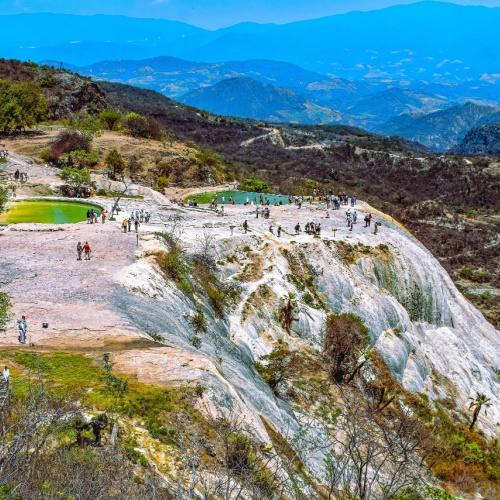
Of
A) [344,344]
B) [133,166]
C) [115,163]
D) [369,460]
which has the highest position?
[115,163]

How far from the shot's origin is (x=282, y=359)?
34344 mm

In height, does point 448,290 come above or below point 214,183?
below

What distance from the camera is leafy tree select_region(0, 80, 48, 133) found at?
81.1m

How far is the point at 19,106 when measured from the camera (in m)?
81.8

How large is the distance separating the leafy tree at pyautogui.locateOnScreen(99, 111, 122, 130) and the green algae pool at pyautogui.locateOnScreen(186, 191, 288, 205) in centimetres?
3225

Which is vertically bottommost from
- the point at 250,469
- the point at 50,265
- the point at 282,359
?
the point at 282,359

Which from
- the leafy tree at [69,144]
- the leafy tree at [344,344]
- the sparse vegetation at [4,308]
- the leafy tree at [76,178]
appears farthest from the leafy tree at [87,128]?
the sparse vegetation at [4,308]

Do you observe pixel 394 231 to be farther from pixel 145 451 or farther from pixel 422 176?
pixel 422 176

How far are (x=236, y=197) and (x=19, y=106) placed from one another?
35038 mm

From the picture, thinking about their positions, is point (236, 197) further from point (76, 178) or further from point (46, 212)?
point (46, 212)

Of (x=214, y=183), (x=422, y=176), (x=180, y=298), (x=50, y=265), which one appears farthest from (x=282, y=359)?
(x=422, y=176)

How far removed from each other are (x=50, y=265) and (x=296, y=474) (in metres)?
19.0

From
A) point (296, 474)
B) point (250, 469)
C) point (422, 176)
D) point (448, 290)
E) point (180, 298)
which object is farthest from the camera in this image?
point (422, 176)

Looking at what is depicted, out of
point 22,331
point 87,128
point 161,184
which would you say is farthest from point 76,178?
point 22,331
